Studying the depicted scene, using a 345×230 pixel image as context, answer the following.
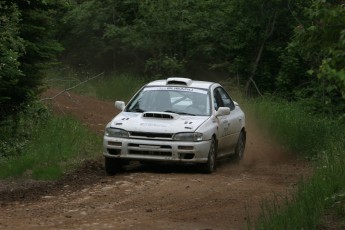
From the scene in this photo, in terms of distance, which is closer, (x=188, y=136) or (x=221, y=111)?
(x=188, y=136)

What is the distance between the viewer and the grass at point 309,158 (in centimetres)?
959

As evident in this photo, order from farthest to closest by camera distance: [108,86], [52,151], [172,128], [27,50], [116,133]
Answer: [108,86] → [27,50] → [52,151] → [116,133] → [172,128]

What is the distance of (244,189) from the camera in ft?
44.3

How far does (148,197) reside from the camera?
12.7m

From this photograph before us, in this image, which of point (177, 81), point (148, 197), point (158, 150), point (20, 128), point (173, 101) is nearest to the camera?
point (148, 197)

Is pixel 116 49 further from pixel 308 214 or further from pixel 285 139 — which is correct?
pixel 308 214

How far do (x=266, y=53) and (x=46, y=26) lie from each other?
13.1 metres

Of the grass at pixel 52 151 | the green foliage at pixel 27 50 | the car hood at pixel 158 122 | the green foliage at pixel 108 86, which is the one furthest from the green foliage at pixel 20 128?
the green foliage at pixel 108 86

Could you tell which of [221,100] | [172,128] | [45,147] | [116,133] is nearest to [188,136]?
[172,128]

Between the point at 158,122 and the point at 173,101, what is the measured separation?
113 cm

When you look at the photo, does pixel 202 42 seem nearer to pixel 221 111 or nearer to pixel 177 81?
pixel 177 81

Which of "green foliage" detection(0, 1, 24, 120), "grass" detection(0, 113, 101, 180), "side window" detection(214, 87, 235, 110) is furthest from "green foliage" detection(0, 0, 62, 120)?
"side window" detection(214, 87, 235, 110)

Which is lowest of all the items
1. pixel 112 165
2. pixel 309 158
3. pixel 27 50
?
pixel 309 158

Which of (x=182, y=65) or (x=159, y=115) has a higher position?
(x=159, y=115)
